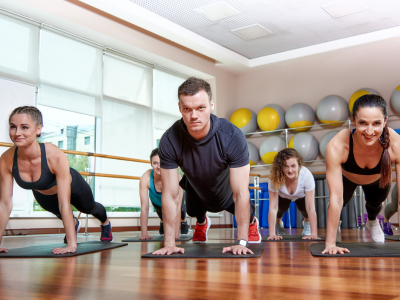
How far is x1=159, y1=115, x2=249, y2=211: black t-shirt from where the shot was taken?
1.98 metres

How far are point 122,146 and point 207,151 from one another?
3732 millimetres

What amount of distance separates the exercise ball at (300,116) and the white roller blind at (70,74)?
2.89 meters

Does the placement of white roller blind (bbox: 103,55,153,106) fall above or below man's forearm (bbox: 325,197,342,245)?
above

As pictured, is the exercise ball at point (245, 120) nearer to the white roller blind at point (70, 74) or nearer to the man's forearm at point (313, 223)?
the white roller blind at point (70, 74)

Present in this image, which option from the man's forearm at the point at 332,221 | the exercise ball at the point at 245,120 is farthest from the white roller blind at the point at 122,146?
the man's forearm at the point at 332,221

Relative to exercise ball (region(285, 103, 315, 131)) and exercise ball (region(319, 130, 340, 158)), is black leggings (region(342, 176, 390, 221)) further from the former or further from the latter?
exercise ball (region(285, 103, 315, 131))

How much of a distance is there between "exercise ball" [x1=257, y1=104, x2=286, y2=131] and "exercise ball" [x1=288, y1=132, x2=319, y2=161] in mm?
477

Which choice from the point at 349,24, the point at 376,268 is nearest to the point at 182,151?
the point at 376,268

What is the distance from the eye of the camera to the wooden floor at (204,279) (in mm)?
976

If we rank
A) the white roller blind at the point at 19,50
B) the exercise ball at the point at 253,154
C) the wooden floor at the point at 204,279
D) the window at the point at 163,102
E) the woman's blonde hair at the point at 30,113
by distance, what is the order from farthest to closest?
1. the exercise ball at the point at 253,154
2. the window at the point at 163,102
3. the white roller blind at the point at 19,50
4. the woman's blonde hair at the point at 30,113
5. the wooden floor at the point at 204,279

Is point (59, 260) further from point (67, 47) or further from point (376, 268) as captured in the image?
point (67, 47)

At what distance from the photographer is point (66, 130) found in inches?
195

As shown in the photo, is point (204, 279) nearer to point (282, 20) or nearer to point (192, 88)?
point (192, 88)

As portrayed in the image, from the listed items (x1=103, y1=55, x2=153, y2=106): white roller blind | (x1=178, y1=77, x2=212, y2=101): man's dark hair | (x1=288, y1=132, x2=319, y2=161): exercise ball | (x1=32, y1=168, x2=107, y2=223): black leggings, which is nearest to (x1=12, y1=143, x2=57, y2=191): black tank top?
(x1=32, y1=168, x2=107, y2=223): black leggings
